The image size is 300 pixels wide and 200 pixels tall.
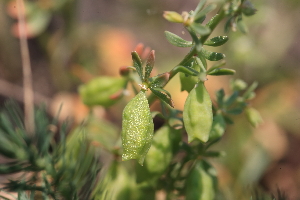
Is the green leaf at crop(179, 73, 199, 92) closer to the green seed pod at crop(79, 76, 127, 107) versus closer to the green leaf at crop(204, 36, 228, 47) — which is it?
the green leaf at crop(204, 36, 228, 47)

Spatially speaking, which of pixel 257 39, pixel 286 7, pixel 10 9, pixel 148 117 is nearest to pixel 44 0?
pixel 10 9

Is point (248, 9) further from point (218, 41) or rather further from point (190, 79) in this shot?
point (190, 79)

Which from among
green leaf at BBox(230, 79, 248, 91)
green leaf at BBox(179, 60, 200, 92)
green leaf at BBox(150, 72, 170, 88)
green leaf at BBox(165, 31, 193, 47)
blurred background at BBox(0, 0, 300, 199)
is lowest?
blurred background at BBox(0, 0, 300, 199)

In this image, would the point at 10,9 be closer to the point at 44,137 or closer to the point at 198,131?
the point at 44,137

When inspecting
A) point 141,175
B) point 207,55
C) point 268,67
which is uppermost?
point 207,55

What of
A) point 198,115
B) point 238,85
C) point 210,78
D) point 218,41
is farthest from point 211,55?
point 210,78

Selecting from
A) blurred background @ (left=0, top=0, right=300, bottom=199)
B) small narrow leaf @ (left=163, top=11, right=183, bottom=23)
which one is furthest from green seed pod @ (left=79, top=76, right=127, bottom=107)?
blurred background @ (left=0, top=0, right=300, bottom=199)

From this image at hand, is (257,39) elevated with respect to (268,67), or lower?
elevated
